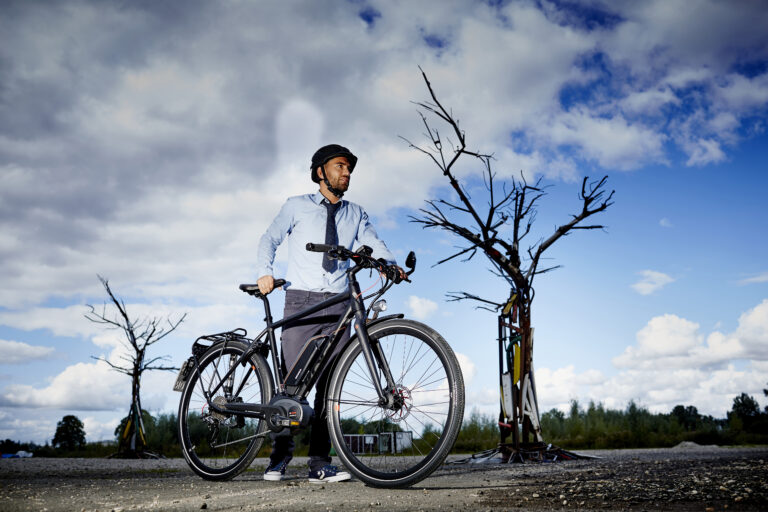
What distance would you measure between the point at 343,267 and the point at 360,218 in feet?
1.69

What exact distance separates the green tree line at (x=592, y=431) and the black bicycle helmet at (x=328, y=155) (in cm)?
753

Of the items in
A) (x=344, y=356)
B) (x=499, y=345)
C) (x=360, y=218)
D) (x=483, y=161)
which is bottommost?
(x=344, y=356)

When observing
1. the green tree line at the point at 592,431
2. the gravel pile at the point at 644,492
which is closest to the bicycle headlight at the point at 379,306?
the gravel pile at the point at 644,492

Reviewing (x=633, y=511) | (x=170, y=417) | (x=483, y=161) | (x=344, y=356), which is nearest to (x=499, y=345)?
(x=483, y=161)

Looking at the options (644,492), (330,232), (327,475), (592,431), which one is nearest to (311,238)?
(330,232)

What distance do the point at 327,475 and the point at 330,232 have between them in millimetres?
1873

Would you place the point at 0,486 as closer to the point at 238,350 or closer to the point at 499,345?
the point at 238,350

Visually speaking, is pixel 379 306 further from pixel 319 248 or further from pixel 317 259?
pixel 317 259

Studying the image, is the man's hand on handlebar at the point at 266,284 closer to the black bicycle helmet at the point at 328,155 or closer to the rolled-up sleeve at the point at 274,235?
the rolled-up sleeve at the point at 274,235

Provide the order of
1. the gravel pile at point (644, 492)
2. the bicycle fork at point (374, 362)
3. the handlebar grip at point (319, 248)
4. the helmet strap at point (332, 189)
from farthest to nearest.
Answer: the helmet strap at point (332, 189) → the handlebar grip at point (319, 248) → the bicycle fork at point (374, 362) → the gravel pile at point (644, 492)

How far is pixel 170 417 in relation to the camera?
13.2 meters

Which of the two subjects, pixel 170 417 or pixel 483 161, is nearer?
pixel 483 161

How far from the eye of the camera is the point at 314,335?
4570mm

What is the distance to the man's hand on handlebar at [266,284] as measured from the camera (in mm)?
4656
